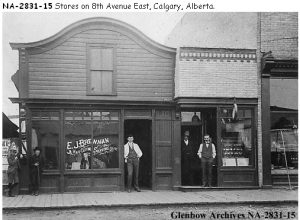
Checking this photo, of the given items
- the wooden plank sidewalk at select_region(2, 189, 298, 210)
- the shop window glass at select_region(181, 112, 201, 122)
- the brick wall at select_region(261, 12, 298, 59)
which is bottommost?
the wooden plank sidewalk at select_region(2, 189, 298, 210)

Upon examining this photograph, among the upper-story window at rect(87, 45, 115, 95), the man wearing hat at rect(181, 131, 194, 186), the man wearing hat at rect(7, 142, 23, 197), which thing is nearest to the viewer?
the man wearing hat at rect(7, 142, 23, 197)

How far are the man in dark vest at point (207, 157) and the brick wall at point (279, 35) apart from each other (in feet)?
11.4

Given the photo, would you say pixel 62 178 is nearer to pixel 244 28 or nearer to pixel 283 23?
pixel 244 28

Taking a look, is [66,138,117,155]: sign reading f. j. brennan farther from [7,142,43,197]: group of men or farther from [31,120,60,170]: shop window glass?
[7,142,43,197]: group of men

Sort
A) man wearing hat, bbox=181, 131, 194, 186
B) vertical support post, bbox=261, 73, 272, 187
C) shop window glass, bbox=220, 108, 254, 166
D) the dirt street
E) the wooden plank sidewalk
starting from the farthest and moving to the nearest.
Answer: man wearing hat, bbox=181, 131, 194, 186
vertical support post, bbox=261, 73, 272, 187
shop window glass, bbox=220, 108, 254, 166
the wooden plank sidewalk
the dirt street

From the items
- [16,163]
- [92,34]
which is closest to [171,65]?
[92,34]

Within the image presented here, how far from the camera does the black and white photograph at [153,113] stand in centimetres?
1397

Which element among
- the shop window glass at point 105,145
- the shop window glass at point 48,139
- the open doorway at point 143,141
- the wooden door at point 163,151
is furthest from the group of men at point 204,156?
the shop window glass at point 48,139

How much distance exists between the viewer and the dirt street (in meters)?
10.6

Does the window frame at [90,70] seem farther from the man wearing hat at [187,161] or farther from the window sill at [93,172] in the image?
the man wearing hat at [187,161]

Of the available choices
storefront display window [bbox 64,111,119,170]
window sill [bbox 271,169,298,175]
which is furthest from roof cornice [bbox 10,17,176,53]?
window sill [bbox 271,169,298,175]

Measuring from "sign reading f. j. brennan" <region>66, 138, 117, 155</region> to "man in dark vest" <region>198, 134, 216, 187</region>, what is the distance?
2.69 meters

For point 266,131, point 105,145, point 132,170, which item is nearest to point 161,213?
point 132,170

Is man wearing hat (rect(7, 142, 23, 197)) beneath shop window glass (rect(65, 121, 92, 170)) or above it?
beneath
